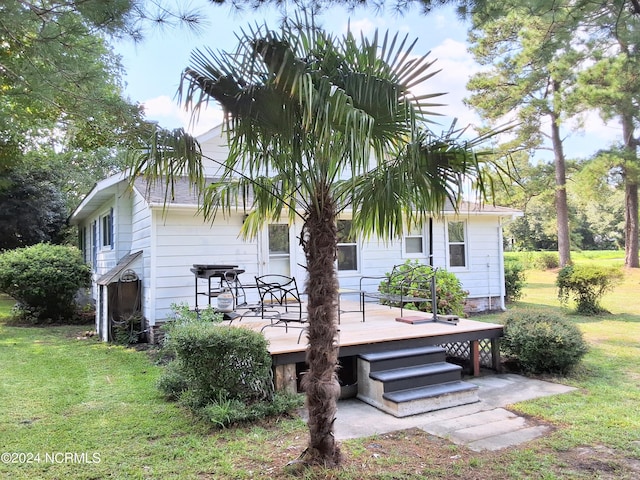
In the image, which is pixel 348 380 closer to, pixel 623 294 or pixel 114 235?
pixel 114 235

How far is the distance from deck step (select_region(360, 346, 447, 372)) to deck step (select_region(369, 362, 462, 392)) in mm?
60

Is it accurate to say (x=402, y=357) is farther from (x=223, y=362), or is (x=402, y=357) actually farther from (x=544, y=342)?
(x=223, y=362)

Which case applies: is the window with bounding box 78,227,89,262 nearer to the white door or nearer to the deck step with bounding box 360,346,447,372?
the white door

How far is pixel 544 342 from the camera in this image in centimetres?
582

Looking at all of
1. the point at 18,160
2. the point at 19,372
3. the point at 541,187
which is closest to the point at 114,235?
the point at 18,160

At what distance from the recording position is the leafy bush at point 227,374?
14.0ft

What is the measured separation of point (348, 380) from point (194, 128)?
155 inches

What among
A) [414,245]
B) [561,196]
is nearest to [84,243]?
[414,245]

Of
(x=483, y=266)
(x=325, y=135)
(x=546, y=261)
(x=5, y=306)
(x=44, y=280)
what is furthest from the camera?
(x=546, y=261)

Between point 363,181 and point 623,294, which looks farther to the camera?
point 623,294

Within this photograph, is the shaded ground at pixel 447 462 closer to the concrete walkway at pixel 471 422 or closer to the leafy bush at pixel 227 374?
the concrete walkway at pixel 471 422

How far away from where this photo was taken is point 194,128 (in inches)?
119

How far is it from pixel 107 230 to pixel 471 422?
10479 millimetres

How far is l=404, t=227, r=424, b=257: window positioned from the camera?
442 inches
